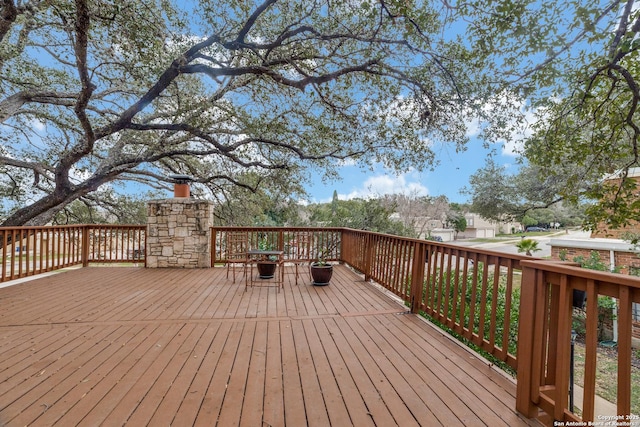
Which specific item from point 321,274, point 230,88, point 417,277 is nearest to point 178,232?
point 321,274

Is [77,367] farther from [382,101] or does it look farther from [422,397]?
[382,101]

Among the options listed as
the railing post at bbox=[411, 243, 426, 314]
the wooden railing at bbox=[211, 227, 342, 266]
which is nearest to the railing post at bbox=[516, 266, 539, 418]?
the railing post at bbox=[411, 243, 426, 314]

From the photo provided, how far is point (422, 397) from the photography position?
1.90 m

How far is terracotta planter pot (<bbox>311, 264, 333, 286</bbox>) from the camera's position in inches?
194

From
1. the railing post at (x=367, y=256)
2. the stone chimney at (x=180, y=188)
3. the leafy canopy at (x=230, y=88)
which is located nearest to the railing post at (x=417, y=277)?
the railing post at (x=367, y=256)

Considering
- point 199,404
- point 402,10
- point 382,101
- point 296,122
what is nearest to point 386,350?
point 199,404

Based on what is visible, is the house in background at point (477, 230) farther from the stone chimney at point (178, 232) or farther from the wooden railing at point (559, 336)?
the wooden railing at point (559, 336)

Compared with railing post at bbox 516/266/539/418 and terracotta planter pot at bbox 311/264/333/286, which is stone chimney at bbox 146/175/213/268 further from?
railing post at bbox 516/266/539/418

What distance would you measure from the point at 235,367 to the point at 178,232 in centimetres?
480

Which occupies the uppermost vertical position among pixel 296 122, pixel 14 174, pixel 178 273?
pixel 296 122

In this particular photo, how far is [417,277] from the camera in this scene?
350cm

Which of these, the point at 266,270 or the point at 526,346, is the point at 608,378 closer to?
the point at 526,346

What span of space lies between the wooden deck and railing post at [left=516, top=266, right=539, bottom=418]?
0.09 m

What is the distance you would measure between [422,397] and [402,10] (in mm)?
4217
